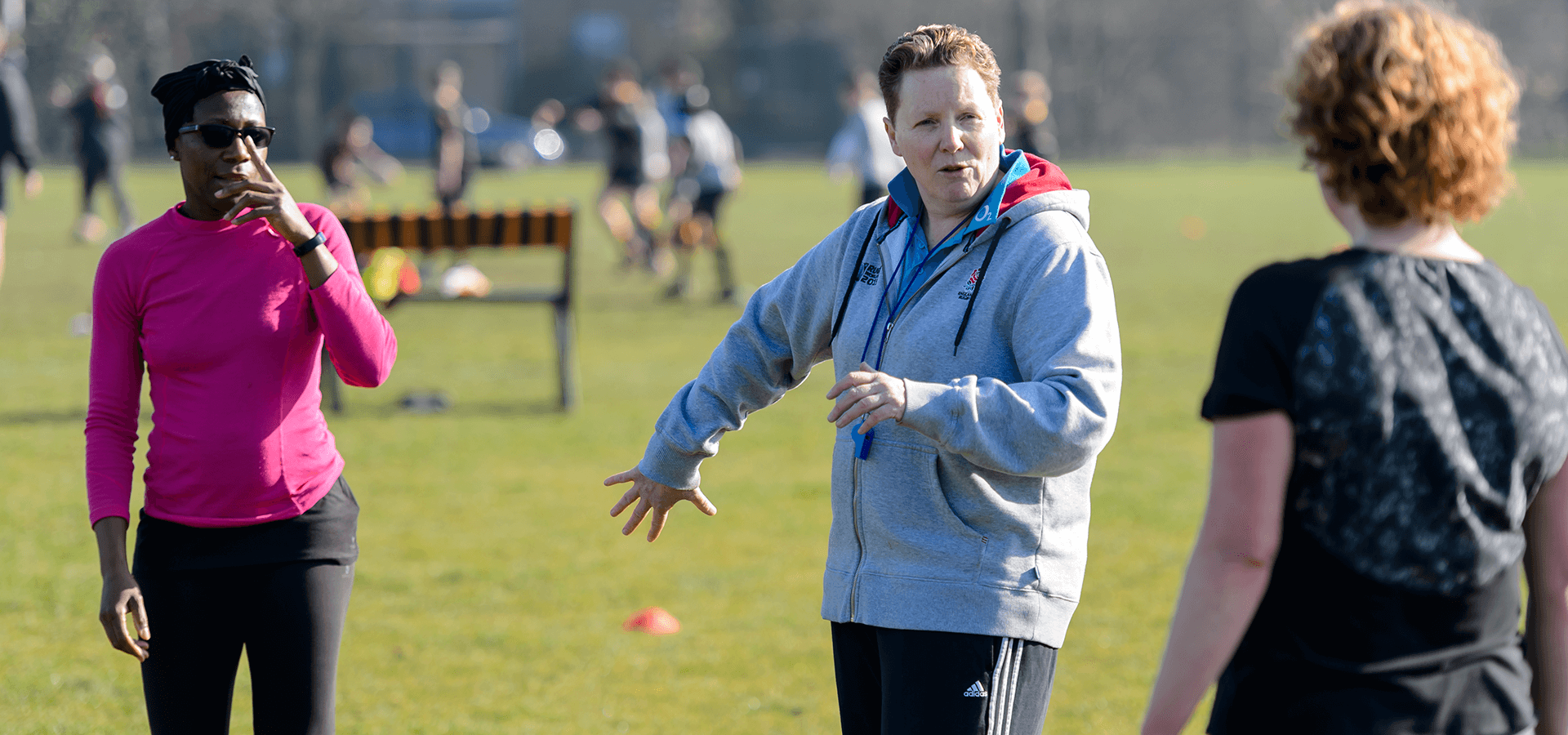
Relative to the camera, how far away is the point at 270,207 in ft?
9.55

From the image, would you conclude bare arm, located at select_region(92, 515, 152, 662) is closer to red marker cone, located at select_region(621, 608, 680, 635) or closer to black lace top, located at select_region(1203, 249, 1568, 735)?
black lace top, located at select_region(1203, 249, 1568, 735)

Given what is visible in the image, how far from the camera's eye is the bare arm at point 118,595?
2.89m

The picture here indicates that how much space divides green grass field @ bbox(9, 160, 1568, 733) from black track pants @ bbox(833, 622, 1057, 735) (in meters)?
1.17

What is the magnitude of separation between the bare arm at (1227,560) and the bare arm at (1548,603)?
41 cm

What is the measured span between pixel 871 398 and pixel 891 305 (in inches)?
17.1

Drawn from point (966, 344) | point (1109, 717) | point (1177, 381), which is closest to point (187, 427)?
point (966, 344)

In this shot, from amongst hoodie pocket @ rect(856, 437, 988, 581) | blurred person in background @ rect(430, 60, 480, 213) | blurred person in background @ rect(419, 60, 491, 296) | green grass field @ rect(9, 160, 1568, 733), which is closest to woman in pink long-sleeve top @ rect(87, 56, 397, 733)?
green grass field @ rect(9, 160, 1568, 733)

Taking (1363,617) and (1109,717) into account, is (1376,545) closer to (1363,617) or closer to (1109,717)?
(1363,617)

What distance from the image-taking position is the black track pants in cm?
268

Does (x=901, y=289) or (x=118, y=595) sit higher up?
(x=901, y=289)

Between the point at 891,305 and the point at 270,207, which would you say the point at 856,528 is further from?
the point at 270,207

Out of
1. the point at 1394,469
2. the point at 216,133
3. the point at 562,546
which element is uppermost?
the point at 216,133

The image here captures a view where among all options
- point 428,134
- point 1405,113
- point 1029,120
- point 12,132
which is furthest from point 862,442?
point 428,134

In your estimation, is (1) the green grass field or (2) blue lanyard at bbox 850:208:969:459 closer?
(2) blue lanyard at bbox 850:208:969:459
